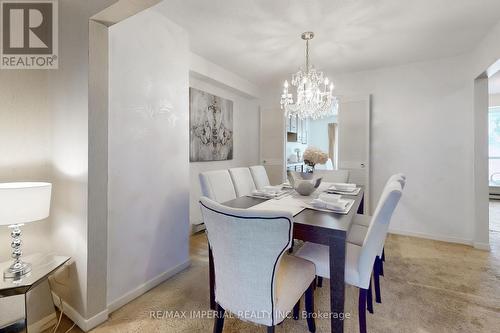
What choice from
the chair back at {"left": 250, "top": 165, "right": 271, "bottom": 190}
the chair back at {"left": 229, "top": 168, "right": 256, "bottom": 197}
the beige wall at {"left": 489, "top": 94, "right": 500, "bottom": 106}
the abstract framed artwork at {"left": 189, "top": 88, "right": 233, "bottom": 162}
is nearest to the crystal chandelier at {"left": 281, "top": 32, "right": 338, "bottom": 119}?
the chair back at {"left": 250, "top": 165, "right": 271, "bottom": 190}

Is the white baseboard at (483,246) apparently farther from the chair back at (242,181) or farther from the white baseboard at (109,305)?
the white baseboard at (109,305)

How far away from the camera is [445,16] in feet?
6.96

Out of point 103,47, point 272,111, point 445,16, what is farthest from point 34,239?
point 445,16

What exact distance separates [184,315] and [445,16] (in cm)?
343

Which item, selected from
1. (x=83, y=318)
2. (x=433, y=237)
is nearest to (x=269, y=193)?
(x=83, y=318)

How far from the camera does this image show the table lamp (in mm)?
1238

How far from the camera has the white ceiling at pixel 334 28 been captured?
1.98 metres

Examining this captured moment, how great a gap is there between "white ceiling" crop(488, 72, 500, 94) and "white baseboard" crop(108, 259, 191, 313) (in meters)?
5.60

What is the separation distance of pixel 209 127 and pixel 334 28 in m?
2.08

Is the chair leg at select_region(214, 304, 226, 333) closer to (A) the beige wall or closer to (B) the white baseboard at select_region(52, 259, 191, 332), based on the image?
(B) the white baseboard at select_region(52, 259, 191, 332)

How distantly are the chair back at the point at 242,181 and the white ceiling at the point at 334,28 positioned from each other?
1489 mm

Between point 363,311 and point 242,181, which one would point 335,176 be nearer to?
point 242,181

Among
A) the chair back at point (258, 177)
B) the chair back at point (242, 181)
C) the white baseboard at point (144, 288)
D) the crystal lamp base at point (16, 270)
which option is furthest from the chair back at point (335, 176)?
the crystal lamp base at point (16, 270)

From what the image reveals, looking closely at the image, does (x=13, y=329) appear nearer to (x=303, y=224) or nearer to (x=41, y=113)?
(x=41, y=113)
